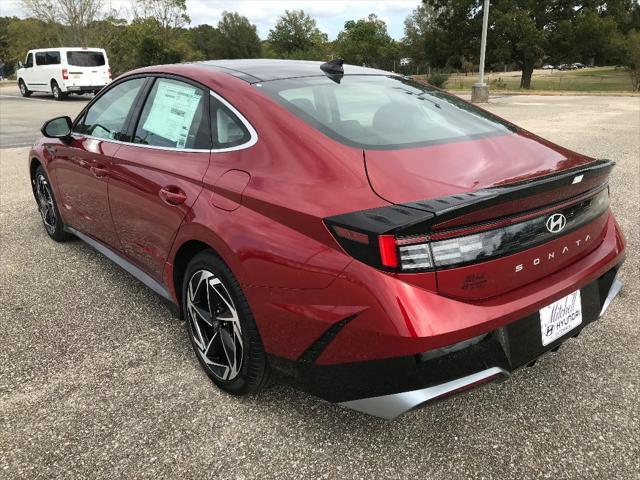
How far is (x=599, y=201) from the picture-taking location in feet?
7.41

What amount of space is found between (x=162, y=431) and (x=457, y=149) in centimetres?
170

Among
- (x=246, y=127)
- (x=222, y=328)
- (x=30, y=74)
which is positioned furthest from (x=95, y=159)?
(x=30, y=74)

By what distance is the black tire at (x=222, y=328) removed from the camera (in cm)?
217

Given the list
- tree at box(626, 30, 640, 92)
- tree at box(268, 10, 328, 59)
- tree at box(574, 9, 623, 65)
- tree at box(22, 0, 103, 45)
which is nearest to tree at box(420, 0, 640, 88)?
tree at box(574, 9, 623, 65)

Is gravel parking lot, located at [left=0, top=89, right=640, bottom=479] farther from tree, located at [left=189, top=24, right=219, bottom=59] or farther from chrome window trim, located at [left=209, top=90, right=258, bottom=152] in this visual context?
tree, located at [left=189, top=24, right=219, bottom=59]

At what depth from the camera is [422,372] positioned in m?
1.75

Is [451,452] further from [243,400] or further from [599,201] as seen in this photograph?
[599,201]

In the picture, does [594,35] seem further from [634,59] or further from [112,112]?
[112,112]

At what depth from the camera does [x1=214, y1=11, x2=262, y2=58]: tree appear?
72.6m

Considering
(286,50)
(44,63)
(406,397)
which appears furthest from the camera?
(286,50)

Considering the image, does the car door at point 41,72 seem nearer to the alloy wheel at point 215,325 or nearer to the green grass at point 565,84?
the alloy wheel at point 215,325

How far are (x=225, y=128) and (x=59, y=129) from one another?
2005mm

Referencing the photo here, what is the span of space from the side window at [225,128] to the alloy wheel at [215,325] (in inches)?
22.9

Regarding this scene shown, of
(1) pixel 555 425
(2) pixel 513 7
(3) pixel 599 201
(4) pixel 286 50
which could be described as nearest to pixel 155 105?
(3) pixel 599 201
